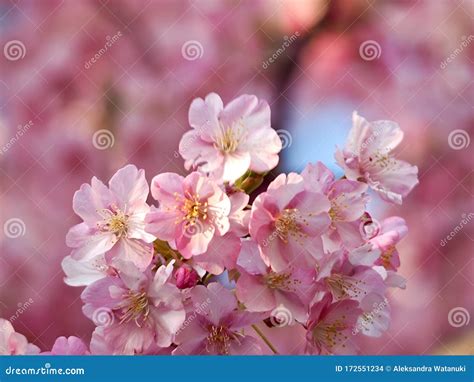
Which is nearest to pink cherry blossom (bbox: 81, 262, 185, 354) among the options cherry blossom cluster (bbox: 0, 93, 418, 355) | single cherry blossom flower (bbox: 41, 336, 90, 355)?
cherry blossom cluster (bbox: 0, 93, 418, 355)

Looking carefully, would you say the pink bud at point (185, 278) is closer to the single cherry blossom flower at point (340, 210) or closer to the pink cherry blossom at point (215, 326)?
the pink cherry blossom at point (215, 326)

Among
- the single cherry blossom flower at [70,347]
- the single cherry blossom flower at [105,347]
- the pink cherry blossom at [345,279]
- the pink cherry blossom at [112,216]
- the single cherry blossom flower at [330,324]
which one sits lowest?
the single cherry blossom flower at [70,347]

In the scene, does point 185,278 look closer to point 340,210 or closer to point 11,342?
point 340,210

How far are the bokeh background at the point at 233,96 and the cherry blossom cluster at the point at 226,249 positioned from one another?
290mm

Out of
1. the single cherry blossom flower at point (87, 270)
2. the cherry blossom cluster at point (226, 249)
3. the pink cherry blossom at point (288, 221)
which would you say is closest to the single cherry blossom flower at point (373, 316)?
the cherry blossom cluster at point (226, 249)

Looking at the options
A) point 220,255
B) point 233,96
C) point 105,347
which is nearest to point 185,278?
point 220,255

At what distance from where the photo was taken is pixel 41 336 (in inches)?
50.8

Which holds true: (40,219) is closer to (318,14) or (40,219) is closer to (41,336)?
(41,336)

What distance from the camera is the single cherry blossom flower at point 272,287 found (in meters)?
0.94

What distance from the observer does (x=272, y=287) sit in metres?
0.95

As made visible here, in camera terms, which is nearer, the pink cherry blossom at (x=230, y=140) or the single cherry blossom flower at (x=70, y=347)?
the pink cherry blossom at (x=230, y=140)

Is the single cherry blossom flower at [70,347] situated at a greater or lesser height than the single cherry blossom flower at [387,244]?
lesser

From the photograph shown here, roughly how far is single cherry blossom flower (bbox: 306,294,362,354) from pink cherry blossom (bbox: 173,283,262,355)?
0.07m

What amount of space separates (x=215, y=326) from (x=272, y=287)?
9cm
